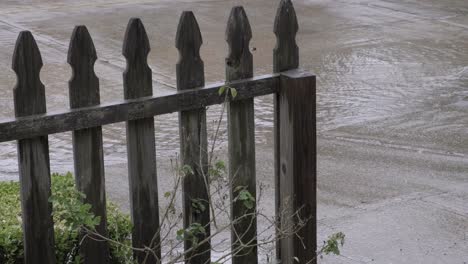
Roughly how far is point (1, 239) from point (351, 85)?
591cm

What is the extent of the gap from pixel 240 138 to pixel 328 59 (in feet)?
19.6

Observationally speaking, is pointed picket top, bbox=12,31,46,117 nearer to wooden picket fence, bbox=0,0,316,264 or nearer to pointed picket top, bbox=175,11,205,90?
wooden picket fence, bbox=0,0,316,264

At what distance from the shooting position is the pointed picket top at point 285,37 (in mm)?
4434

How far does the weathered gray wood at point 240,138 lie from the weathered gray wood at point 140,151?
1.26 feet

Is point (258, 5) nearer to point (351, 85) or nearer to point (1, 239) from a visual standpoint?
point (351, 85)

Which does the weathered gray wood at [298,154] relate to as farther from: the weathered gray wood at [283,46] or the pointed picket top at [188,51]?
→ the pointed picket top at [188,51]

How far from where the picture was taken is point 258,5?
13328 mm

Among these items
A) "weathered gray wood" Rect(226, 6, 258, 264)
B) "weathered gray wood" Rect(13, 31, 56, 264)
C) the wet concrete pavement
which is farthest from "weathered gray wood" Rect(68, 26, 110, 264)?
the wet concrete pavement

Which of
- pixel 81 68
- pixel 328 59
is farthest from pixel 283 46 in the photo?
pixel 328 59

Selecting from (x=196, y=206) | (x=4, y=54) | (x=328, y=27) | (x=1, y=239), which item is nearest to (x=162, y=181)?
(x=196, y=206)

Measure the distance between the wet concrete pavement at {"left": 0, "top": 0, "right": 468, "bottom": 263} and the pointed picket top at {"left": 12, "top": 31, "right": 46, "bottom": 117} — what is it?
2160mm

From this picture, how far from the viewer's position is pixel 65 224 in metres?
3.91

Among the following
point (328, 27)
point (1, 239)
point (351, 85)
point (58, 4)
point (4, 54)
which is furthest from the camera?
point (58, 4)

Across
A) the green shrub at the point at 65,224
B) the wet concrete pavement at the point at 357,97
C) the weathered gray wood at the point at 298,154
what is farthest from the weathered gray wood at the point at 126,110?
the wet concrete pavement at the point at 357,97
